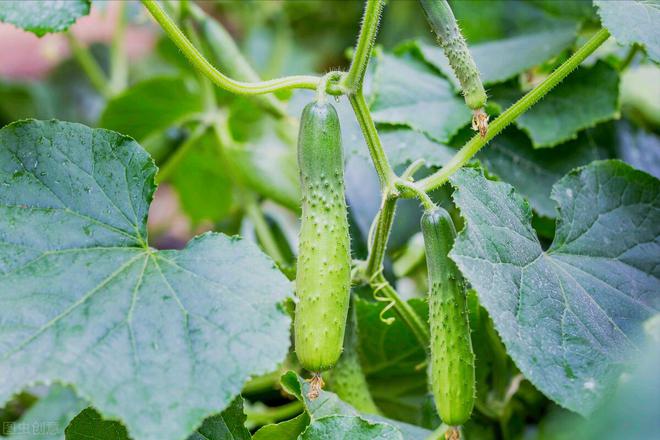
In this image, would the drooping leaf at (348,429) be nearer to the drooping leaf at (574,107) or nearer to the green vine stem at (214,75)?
the green vine stem at (214,75)

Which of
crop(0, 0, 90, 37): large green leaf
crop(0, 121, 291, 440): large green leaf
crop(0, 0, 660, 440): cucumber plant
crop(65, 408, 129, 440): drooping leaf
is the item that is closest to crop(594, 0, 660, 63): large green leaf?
crop(0, 0, 660, 440): cucumber plant

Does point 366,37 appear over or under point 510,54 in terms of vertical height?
over

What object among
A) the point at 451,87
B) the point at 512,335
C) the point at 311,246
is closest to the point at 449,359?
the point at 512,335

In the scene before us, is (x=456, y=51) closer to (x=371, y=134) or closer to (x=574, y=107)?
(x=371, y=134)

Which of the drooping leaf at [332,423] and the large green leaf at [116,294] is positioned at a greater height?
the large green leaf at [116,294]

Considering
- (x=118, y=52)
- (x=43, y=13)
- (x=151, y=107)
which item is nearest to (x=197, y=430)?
(x=43, y=13)

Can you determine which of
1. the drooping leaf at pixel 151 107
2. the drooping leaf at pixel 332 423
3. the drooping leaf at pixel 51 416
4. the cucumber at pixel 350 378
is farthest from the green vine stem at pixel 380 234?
the drooping leaf at pixel 151 107
